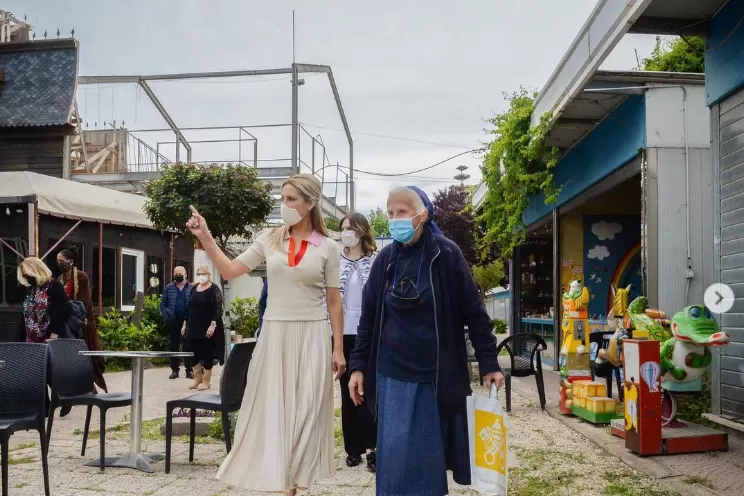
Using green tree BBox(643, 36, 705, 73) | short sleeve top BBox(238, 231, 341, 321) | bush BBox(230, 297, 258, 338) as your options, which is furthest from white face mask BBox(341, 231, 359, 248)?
bush BBox(230, 297, 258, 338)

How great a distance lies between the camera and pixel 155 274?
1827 cm

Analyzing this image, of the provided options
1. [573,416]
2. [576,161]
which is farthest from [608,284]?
[573,416]

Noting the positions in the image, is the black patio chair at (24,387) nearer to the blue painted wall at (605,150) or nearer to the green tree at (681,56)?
the blue painted wall at (605,150)

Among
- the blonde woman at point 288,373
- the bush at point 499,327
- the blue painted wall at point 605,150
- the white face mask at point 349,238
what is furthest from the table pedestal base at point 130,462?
the bush at point 499,327

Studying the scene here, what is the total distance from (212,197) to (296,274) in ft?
29.5

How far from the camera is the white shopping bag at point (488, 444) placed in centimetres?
335

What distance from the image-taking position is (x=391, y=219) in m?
3.75

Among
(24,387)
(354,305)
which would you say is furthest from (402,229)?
(24,387)

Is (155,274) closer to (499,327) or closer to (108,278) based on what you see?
(108,278)

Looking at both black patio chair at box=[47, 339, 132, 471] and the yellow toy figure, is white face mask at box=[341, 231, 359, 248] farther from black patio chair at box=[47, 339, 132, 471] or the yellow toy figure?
the yellow toy figure

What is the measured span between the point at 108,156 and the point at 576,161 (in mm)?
15898

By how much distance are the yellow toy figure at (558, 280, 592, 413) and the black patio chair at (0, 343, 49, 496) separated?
5561mm

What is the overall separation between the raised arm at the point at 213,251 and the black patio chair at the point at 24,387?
130 centimetres

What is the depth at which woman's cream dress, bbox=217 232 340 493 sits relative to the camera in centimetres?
415
